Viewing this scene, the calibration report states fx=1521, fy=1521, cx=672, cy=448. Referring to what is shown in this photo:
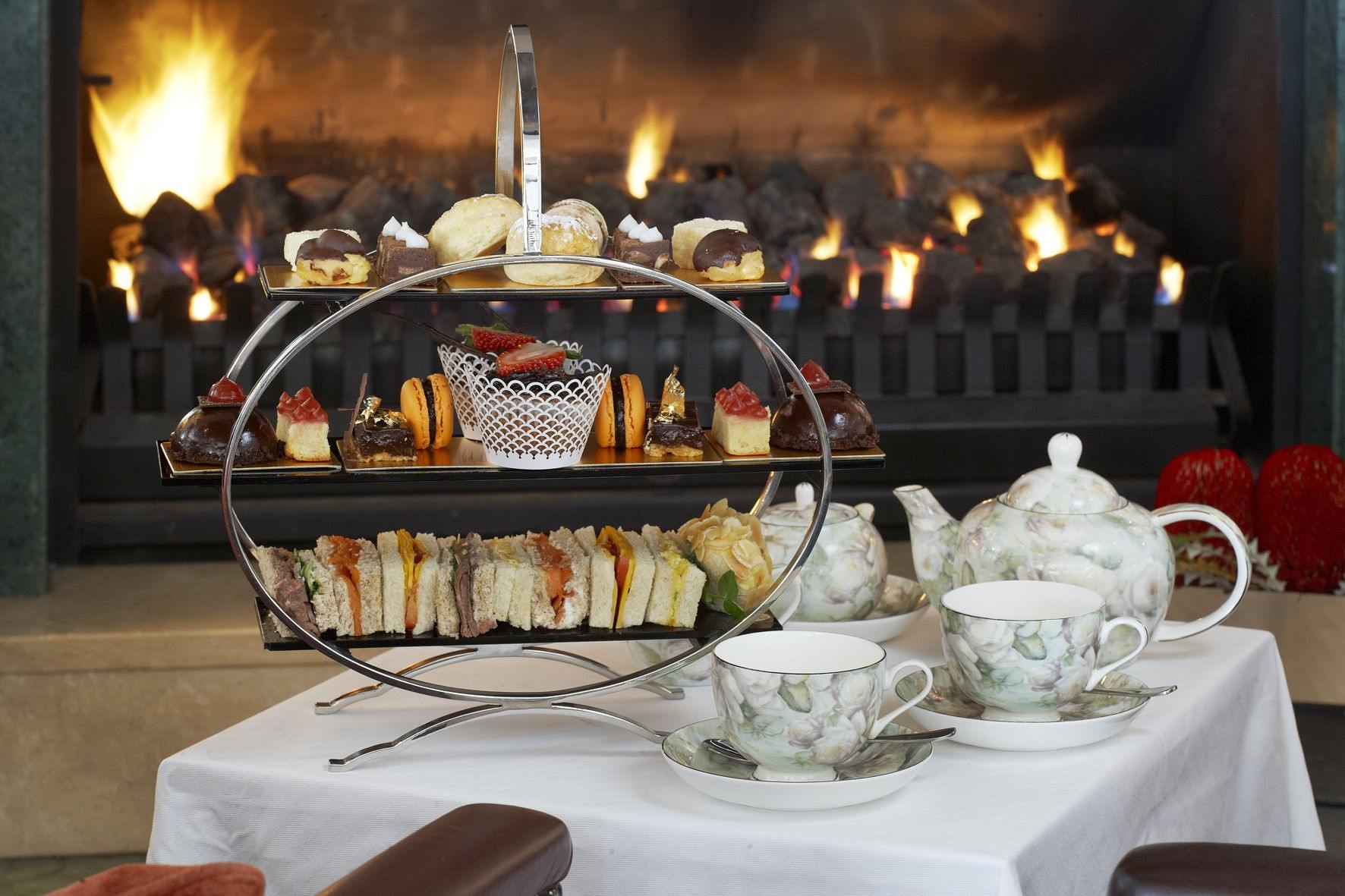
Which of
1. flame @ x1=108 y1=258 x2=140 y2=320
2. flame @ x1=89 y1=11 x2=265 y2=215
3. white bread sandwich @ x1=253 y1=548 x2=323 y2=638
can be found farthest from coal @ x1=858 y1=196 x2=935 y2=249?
white bread sandwich @ x1=253 y1=548 x2=323 y2=638

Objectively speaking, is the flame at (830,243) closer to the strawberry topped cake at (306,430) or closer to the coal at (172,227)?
the coal at (172,227)

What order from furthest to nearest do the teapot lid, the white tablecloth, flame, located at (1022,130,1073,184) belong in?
1. flame, located at (1022,130,1073,184)
2. the teapot lid
3. the white tablecloth

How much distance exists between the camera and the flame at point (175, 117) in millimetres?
3205

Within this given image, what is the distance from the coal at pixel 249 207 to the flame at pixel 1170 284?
74.6 inches

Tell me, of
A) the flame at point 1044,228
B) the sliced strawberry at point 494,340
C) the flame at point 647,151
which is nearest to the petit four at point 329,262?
the sliced strawberry at point 494,340

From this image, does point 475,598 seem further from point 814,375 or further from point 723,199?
point 723,199

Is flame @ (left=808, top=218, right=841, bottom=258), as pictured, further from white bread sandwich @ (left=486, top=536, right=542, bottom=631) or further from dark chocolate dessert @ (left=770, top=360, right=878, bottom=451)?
white bread sandwich @ (left=486, top=536, right=542, bottom=631)

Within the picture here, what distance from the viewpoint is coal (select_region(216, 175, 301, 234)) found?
127 inches

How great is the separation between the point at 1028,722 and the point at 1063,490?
1.08ft

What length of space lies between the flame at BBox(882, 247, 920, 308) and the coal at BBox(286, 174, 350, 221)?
1.21 meters

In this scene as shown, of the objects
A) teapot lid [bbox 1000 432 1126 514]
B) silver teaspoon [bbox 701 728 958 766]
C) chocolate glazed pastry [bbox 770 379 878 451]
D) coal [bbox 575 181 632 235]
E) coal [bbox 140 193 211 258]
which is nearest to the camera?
silver teaspoon [bbox 701 728 958 766]

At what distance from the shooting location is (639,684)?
55.4 inches

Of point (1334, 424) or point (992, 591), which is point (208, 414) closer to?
point (992, 591)

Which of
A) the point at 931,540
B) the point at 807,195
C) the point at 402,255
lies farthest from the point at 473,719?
the point at 807,195
